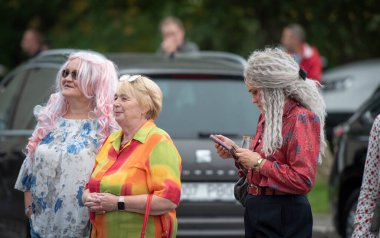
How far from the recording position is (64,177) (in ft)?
20.9

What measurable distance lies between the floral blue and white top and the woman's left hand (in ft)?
3.20

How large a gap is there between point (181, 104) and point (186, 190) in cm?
80

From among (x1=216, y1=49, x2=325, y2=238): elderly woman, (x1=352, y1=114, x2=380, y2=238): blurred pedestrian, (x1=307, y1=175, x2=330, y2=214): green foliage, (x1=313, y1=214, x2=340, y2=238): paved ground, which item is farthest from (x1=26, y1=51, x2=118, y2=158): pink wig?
(x1=307, y1=175, x2=330, y2=214): green foliage

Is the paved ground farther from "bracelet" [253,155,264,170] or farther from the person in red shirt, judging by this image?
"bracelet" [253,155,264,170]

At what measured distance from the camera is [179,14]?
1780 cm

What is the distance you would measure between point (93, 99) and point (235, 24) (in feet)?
38.0

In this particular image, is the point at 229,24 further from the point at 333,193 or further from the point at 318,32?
the point at 333,193

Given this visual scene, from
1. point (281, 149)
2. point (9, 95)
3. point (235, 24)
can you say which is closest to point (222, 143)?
point (281, 149)

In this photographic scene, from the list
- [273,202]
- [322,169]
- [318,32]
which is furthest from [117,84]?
[318,32]

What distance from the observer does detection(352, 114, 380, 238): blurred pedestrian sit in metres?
5.80

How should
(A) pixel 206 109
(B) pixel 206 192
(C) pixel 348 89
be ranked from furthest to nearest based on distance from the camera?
(C) pixel 348 89 → (A) pixel 206 109 → (B) pixel 206 192

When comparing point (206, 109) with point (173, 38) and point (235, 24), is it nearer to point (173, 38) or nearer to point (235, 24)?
point (173, 38)

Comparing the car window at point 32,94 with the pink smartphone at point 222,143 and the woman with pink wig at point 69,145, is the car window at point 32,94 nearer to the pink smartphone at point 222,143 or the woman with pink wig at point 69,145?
the woman with pink wig at point 69,145

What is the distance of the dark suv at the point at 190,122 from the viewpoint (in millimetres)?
8375
